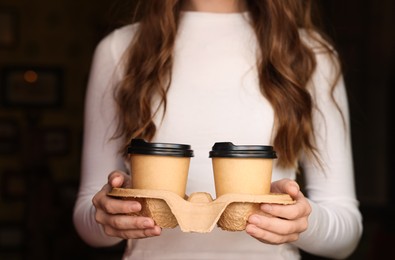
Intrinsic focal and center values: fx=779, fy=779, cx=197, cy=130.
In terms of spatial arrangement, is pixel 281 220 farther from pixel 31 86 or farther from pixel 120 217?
pixel 31 86

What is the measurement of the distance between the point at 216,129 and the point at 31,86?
459 centimetres

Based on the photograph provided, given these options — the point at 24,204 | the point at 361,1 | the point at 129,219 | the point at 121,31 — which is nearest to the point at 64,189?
the point at 24,204

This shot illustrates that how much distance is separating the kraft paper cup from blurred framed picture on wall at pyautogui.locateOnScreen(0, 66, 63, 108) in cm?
489

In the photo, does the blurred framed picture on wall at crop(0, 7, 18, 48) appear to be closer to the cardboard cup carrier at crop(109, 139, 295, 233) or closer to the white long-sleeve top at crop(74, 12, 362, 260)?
the white long-sleeve top at crop(74, 12, 362, 260)

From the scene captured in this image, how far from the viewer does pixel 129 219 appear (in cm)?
107

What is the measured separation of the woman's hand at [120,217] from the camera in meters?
1.05

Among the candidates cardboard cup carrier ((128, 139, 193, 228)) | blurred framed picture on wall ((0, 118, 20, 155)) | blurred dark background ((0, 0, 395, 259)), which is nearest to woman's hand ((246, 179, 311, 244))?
cardboard cup carrier ((128, 139, 193, 228))

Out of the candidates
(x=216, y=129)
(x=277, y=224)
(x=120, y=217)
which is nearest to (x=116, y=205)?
(x=120, y=217)

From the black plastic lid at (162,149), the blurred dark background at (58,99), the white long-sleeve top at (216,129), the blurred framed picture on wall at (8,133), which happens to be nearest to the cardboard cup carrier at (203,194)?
the black plastic lid at (162,149)

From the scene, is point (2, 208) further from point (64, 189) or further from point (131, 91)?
point (131, 91)

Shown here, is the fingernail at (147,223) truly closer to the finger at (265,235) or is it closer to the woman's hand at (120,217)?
the woman's hand at (120,217)

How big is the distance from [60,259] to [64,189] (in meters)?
0.66

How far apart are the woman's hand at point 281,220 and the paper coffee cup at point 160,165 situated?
0.39 feet

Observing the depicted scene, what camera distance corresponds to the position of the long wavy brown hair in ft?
4.57
